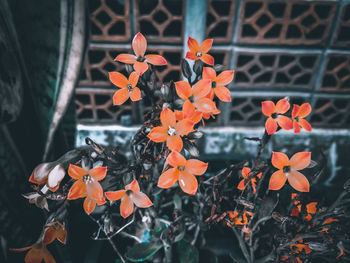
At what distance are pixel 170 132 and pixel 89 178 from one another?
189 millimetres

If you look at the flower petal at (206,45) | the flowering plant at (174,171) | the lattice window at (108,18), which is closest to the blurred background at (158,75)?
the lattice window at (108,18)

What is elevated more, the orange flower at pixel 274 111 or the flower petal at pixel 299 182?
the orange flower at pixel 274 111

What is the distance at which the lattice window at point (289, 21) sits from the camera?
41.8 inches

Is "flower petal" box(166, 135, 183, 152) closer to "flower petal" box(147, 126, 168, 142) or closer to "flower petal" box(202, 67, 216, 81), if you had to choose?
"flower petal" box(147, 126, 168, 142)

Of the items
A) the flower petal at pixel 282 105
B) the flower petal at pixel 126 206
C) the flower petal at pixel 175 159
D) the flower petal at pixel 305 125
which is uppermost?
the flower petal at pixel 282 105

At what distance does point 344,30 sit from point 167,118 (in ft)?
4.16

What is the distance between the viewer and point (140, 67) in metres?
0.45

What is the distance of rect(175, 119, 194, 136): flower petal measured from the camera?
397 millimetres

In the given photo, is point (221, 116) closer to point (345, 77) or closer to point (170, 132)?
point (345, 77)

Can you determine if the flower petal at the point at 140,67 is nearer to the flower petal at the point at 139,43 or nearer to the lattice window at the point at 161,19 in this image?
the flower petal at the point at 139,43

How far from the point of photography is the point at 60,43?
763 mm

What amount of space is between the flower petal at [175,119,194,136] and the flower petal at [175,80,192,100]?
63mm

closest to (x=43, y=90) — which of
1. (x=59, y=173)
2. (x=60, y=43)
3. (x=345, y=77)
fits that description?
(x=60, y=43)

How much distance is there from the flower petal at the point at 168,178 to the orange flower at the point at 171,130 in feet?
0.15
